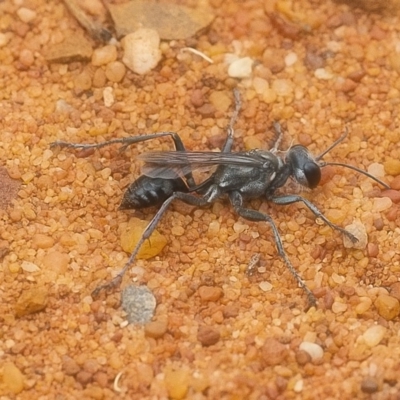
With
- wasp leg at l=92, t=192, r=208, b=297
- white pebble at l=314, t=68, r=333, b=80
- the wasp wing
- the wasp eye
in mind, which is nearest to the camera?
wasp leg at l=92, t=192, r=208, b=297

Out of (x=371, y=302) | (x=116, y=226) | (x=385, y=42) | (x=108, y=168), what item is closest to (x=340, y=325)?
(x=371, y=302)

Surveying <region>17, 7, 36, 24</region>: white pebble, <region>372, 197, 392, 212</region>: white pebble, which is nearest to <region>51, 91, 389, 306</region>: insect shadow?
<region>372, 197, 392, 212</region>: white pebble

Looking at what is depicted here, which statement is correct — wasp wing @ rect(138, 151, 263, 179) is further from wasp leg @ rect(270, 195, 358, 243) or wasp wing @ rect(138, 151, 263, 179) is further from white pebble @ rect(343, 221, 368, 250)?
white pebble @ rect(343, 221, 368, 250)

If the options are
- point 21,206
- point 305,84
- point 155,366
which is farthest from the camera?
point 305,84

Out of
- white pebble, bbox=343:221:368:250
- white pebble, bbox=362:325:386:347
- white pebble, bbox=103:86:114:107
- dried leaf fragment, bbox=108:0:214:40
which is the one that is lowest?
white pebble, bbox=362:325:386:347

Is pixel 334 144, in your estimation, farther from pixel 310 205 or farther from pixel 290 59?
pixel 290 59

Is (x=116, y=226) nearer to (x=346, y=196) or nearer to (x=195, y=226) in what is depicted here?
(x=195, y=226)

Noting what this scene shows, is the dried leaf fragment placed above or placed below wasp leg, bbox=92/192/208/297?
above
